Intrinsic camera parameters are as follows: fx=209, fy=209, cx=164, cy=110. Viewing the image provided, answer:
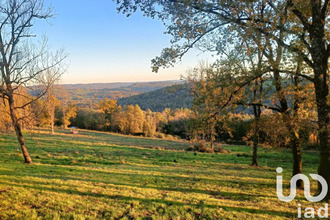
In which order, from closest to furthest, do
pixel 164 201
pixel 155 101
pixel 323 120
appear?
pixel 164 201 < pixel 323 120 < pixel 155 101

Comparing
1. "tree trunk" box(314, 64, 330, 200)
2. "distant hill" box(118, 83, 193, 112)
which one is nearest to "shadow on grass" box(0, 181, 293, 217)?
"tree trunk" box(314, 64, 330, 200)

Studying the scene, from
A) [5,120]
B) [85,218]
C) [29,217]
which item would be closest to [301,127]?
[85,218]

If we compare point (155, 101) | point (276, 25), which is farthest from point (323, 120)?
point (155, 101)

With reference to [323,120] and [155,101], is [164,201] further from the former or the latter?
[155,101]

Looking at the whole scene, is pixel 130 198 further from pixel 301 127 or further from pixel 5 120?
pixel 5 120

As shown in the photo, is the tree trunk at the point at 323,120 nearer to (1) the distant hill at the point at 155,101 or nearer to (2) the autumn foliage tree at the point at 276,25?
(2) the autumn foliage tree at the point at 276,25

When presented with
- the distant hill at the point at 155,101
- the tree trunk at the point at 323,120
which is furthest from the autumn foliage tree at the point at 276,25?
the distant hill at the point at 155,101

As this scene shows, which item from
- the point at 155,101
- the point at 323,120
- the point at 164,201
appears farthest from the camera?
the point at 155,101

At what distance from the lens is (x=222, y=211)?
23.0 feet

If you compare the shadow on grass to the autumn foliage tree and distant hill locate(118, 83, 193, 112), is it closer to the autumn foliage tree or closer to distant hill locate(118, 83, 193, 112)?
the autumn foliage tree

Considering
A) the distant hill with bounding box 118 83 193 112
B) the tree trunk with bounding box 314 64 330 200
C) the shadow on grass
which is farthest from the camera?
the distant hill with bounding box 118 83 193 112

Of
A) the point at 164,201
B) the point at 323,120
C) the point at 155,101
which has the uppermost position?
the point at 155,101

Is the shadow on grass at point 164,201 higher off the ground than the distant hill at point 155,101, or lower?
lower

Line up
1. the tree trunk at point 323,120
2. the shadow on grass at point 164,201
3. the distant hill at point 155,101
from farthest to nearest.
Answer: the distant hill at point 155,101, the tree trunk at point 323,120, the shadow on grass at point 164,201
